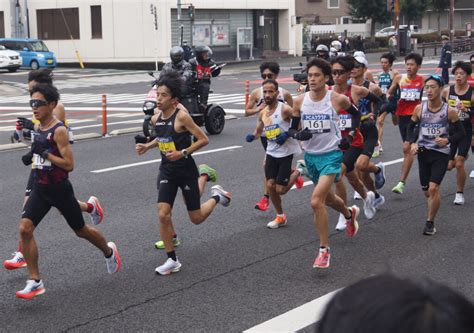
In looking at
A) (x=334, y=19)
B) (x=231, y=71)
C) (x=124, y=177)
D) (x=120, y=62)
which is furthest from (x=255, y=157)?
(x=334, y=19)

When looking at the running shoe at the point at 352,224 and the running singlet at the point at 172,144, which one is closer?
the running singlet at the point at 172,144

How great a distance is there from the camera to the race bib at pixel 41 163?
21.5 ft

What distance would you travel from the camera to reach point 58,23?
169ft

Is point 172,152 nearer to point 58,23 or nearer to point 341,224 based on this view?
point 341,224

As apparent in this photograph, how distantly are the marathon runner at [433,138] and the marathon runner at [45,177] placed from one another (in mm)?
3885

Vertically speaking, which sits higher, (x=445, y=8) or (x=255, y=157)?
(x=445, y=8)

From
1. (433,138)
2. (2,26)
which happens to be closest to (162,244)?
(433,138)

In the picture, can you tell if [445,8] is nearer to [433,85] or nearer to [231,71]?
[231,71]

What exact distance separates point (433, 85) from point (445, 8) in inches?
3051

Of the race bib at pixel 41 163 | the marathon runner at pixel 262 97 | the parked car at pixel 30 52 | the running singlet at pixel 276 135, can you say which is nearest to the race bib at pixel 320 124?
the running singlet at pixel 276 135

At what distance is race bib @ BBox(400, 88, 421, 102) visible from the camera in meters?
11.9

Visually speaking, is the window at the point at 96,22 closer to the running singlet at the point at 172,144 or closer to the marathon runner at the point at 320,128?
the marathon runner at the point at 320,128

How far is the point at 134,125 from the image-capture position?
20531mm

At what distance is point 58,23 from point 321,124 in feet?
152
